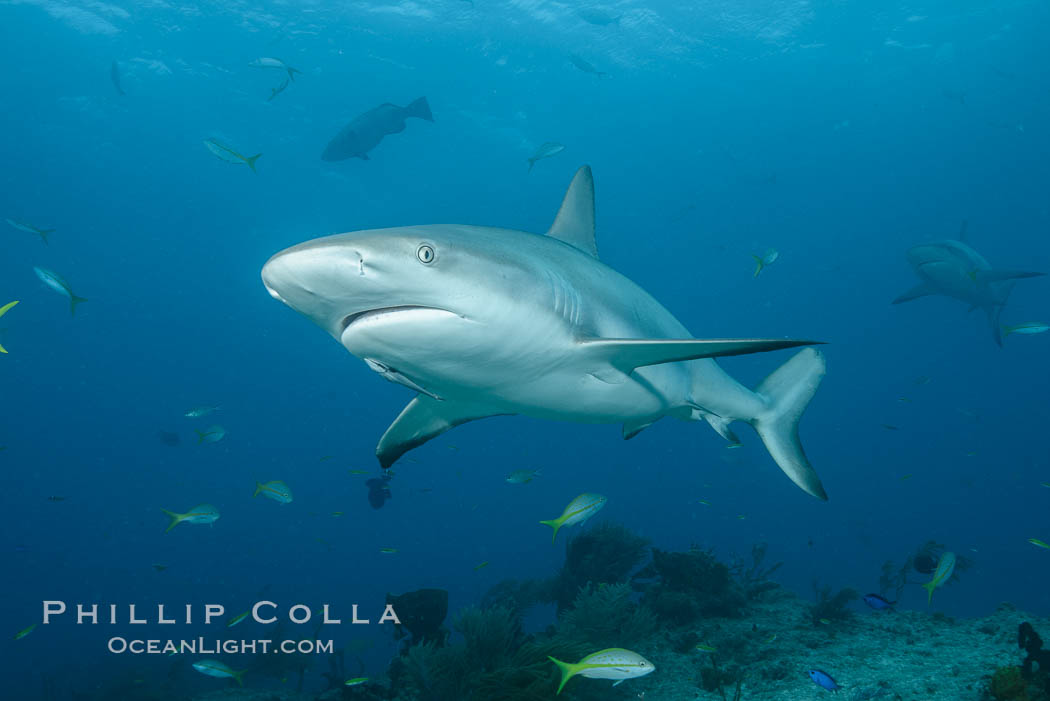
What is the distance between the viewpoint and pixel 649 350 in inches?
117

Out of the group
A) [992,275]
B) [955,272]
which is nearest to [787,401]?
[955,272]

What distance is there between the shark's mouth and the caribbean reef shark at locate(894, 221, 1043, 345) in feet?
50.4

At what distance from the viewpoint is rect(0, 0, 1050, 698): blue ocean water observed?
31859 millimetres

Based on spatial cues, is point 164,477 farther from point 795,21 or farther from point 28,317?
point 795,21

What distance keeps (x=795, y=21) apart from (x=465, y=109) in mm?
21151

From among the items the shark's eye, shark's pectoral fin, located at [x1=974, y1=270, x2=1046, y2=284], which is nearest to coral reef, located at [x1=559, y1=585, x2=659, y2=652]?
the shark's eye

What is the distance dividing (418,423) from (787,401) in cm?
360

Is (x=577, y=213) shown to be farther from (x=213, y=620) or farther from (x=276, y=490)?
(x=213, y=620)

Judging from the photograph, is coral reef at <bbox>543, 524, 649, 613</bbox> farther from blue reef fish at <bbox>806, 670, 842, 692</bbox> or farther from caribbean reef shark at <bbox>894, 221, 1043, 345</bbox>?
caribbean reef shark at <bbox>894, 221, 1043, 345</bbox>

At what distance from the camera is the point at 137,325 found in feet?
183

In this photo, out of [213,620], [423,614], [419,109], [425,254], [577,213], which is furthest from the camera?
[213,620]

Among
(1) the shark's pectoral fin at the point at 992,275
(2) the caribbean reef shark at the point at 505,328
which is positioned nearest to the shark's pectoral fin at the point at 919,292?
(1) the shark's pectoral fin at the point at 992,275

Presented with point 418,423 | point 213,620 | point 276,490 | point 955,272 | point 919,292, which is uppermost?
point 919,292

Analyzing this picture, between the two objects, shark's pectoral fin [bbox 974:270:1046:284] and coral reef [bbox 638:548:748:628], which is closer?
coral reef [bbox 638:548:748:628]
